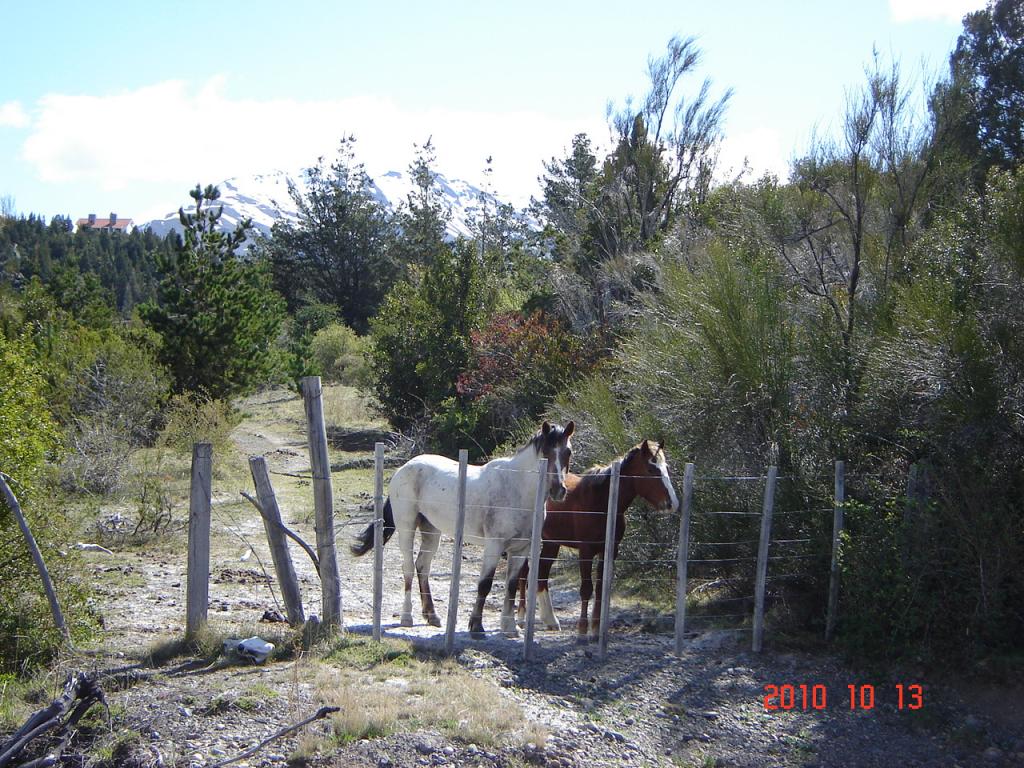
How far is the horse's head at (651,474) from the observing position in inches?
324

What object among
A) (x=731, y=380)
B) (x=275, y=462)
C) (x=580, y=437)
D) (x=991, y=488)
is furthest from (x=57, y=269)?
(x=991, y=488)

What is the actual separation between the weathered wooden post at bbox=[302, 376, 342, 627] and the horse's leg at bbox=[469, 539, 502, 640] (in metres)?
1.32

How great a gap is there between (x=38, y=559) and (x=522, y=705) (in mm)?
3814

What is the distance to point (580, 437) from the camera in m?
12.1

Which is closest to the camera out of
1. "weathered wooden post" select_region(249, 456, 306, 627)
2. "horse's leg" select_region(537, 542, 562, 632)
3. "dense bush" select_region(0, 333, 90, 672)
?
"dense bush" select_region(0, 333, 90, 672)

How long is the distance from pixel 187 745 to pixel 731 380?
6.27 meters

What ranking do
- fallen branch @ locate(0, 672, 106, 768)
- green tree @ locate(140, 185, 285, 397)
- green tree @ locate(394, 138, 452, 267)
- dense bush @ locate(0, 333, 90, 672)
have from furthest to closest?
1. green tree @ locate(394, 138, 452, 267)
2. green tree @ locate(140, 185, 285, 397)
3. dense bush @ locate(0, 333, 90, 672)
4. fallen branch @ locate(0, 672, 106, 768)

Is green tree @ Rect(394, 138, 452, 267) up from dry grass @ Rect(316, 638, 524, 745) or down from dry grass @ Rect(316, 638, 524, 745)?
up

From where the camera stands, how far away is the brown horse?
8328 mm

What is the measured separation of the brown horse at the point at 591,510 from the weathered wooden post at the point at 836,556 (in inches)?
58.5

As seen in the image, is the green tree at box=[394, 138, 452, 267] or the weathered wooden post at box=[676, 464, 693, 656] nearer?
the weathered wooden post at box=[676, 464, 693, 656]

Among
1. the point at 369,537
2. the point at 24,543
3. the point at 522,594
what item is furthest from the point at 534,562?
the point at 24,543

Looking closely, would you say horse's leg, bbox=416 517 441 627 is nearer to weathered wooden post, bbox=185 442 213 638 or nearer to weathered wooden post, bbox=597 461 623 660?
weathered wooden post, bbox=597 461 623 660

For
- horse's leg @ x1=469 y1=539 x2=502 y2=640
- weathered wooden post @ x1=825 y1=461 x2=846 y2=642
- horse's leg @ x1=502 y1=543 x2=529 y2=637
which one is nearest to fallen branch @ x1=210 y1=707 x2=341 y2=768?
horse's leg @ x1=469 y1=539 x2=502 y2=640
